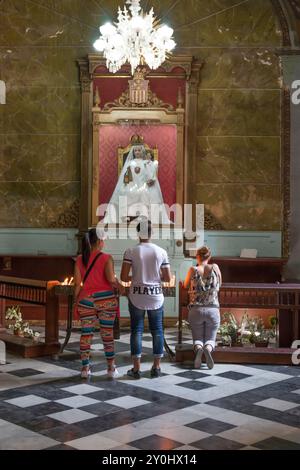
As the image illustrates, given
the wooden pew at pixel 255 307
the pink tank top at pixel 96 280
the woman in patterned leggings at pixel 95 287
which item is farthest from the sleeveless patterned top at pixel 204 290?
the pink tank top at pixel 96 280

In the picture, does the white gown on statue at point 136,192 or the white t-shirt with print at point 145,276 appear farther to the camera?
the white gown on statue at point 136,192

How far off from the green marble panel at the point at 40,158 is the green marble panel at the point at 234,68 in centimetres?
235

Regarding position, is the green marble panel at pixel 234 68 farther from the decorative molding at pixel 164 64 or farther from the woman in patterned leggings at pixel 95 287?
the woman in patterned leggings at pixel 95 287

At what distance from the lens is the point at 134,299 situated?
6.73 m

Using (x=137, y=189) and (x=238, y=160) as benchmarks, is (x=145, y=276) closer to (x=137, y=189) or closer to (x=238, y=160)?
(x=137, y=189)

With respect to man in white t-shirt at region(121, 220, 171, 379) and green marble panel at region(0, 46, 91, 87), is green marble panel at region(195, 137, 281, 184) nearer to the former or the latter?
green marble panel at region(0, 46, 91, 87)

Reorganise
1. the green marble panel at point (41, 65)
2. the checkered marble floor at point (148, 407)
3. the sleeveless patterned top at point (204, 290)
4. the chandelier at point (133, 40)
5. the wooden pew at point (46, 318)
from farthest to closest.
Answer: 1. the green marble panel at point (41, 65)
2. the chandelier at point (133, 40)
3. the wooden pew at point (46, 318)
4. the sleeveless patterned top at point (204, 290)
5. the checkered marble floor at point (148, 407)

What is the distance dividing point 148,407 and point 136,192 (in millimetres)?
5803

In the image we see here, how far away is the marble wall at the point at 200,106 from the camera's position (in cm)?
1126

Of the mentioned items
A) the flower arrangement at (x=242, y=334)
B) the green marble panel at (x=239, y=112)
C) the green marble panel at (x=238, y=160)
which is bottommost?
the flower arrangement at (x=242, y=334)

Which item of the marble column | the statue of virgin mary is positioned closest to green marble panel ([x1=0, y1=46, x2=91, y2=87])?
the statue of virgin mary
